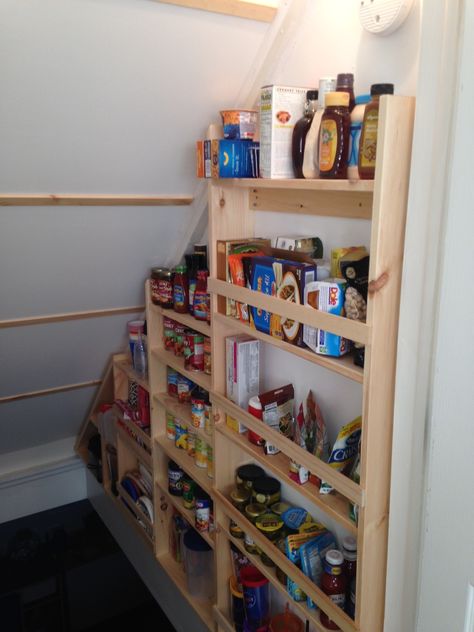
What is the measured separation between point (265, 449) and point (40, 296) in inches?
39.8

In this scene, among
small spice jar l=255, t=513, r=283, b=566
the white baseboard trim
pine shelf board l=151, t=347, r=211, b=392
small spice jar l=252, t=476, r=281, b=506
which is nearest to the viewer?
small spice jar l=255, t=513, r=283, b=566

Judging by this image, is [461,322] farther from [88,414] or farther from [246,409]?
[88,414]

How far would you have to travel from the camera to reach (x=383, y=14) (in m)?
1.13


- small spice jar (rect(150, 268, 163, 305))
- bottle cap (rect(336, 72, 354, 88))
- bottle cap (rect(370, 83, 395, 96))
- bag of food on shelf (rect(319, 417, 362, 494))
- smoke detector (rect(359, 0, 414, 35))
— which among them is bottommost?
bag of food on shelf (rect(319, 417, 362, 494))

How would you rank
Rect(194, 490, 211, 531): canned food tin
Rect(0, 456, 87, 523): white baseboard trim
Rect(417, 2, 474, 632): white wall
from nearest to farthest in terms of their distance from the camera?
Rect(417, 2, 474, 632): white wall
Rect(194, 490, 211, 531): canned food tin
Rect(0, 456, 87, 523): white baseboard trim

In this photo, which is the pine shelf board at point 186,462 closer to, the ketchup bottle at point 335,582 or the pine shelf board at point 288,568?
the pine shelf board at point 288,568

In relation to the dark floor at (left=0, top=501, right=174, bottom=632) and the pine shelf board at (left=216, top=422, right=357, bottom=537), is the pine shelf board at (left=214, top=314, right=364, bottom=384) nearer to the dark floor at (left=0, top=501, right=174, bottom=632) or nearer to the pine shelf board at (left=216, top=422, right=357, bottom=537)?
the pine shelf board at (left=216, top=422, right=357, bottom=537)

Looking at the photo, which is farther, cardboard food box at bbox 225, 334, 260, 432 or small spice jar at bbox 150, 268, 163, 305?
small spice jar at bbox 150, 268, 163, 305

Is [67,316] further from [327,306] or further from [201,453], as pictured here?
[327,306]

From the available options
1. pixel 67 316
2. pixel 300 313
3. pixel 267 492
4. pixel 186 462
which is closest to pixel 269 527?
pixel 267 492

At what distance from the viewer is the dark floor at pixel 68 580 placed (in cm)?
225

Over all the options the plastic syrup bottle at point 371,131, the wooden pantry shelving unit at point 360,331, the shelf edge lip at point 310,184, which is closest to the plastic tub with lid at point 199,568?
the wooden pantry shelving unit at point 360,331

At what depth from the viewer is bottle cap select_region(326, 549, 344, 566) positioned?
4.44 ft

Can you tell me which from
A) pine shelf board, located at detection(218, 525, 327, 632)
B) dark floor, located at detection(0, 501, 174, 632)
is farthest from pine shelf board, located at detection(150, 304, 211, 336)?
dark floor, located at detection(0, 501, 174, 632)
